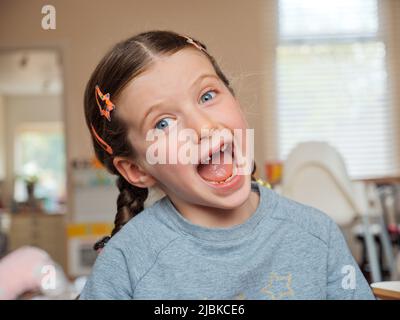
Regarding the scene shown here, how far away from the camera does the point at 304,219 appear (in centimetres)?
49

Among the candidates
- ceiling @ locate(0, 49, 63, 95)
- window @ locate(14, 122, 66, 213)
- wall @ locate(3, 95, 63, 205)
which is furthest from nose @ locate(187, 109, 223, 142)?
wall @ locate(3, 95, 63, 205)

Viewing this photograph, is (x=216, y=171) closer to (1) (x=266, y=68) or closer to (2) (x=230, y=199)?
(2) (x=230, y=199)

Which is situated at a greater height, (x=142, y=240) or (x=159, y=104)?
(x=159, y=104)

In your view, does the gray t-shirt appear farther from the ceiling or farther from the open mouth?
the ceiling

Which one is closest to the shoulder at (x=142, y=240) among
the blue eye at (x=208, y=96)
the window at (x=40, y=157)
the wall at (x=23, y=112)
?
the blue eye at (x=208, y=96)

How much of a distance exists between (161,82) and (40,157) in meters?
7.72

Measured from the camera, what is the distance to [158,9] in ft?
1.62

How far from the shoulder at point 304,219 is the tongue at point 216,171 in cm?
7

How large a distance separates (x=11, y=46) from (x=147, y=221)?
0.67ft

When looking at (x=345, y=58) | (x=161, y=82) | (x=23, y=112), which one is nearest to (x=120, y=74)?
(x=161, y=82)

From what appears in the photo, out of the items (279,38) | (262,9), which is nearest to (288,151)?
(279,38)

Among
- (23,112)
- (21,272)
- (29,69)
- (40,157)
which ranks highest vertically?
(23,112)

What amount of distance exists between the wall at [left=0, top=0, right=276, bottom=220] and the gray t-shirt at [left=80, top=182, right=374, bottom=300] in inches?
3.0

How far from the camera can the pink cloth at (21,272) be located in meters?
0.52
